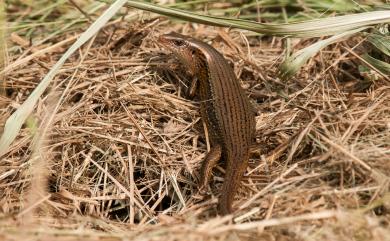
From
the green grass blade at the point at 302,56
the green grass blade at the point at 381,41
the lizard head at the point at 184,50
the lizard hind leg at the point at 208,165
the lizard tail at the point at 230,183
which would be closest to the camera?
the lizard tail at the point at 230,183

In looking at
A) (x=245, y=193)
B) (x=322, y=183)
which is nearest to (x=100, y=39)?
(x=245, y=193)

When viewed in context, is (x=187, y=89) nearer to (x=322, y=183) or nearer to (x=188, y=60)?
(x=188, y=60)

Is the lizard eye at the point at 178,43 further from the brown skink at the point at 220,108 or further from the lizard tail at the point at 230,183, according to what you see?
the lizard tail at the point at 230,183

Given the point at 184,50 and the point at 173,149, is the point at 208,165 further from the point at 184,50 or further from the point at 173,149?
the point at 184,50

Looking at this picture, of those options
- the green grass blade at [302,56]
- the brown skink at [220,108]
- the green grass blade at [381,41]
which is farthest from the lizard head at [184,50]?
the green grass blade at [381,41]

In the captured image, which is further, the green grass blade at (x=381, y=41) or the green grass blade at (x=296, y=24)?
the green grass blade at (x=381, y=41)

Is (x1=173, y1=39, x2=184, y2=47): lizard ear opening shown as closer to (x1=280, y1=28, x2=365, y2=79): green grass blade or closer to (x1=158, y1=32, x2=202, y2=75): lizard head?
(x1=158, y1=32, x2=202, y2=75): lizard head
